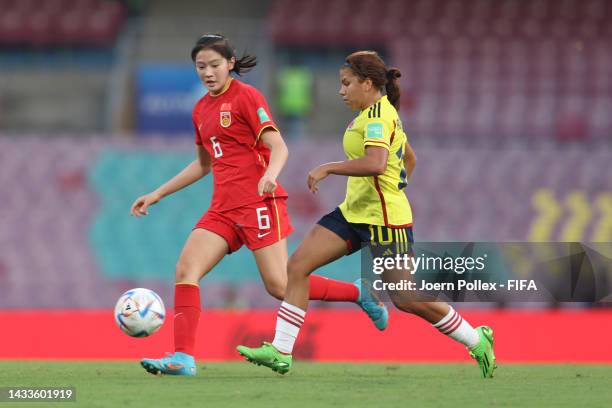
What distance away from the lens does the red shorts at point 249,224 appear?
262 inches

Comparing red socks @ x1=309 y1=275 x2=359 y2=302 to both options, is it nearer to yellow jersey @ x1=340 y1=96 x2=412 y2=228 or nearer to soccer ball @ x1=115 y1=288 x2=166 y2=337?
yellow jersey @ x1=340 y1=96 x2=412 y2=228

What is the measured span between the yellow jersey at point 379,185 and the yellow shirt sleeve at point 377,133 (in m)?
0.04

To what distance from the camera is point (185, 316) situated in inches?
255

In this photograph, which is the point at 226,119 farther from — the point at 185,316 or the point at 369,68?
the point at 185,316

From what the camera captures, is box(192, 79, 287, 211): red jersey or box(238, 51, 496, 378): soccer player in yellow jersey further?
box(192, 79, 287, 211): red jersey

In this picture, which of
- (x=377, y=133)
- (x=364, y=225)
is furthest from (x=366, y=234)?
(x=377, y=133)

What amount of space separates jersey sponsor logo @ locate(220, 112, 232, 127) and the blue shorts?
77 centimetres

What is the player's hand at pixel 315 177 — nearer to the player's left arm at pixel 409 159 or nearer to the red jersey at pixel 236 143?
the red jersey at pixel 236 143

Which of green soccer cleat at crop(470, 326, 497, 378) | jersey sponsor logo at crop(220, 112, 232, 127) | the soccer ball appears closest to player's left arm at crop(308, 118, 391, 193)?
jersey sponsor logo at crop(220, 112, 232, 127)

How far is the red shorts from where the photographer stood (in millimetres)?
6664

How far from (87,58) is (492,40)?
18.8ft

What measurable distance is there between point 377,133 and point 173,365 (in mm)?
1652

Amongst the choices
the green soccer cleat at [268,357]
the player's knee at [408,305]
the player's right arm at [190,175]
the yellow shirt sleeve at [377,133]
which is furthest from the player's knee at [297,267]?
the player's right arm at [190,175]

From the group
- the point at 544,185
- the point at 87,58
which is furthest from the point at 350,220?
the point at 87,58
